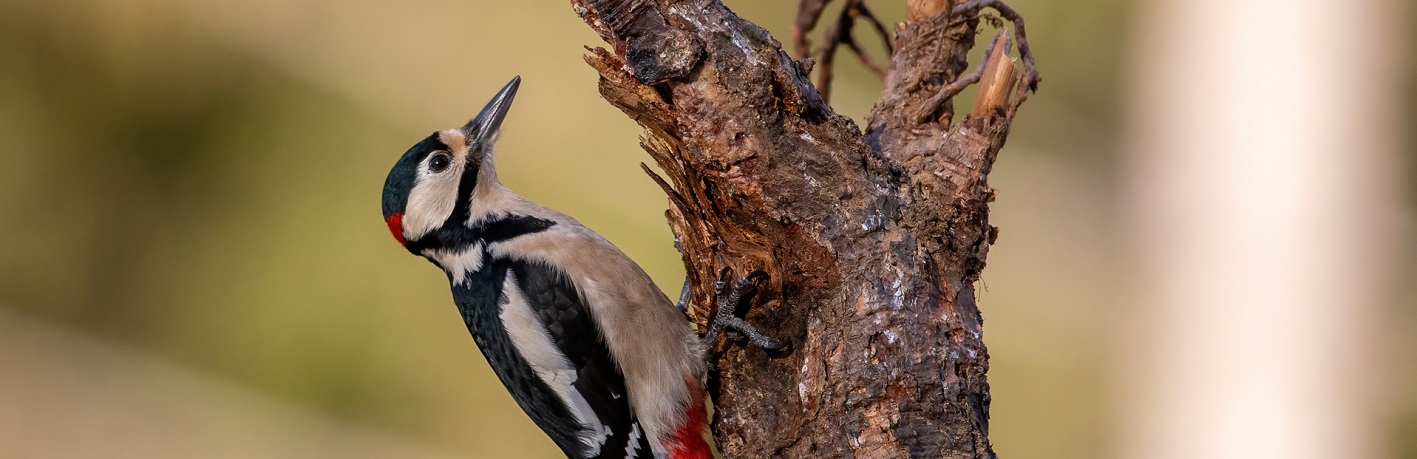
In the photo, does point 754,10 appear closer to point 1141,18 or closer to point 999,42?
point 1141,18

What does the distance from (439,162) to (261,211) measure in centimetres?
263

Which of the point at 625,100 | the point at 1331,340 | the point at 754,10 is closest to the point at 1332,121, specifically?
the point at 1331,340

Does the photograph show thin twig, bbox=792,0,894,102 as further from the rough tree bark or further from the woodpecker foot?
the woodpecker foot

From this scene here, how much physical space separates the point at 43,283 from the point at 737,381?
3.94m

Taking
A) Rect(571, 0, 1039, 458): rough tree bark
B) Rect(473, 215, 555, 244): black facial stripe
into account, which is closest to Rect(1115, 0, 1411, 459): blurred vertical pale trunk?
Rect(571, 0, 1039, 458): rough tree bark

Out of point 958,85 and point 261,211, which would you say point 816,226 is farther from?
point 261,211

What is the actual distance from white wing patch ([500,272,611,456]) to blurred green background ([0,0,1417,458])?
2.22 meters

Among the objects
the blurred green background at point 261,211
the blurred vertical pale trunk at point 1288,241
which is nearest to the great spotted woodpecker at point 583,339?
the blurred green background at point 261,211

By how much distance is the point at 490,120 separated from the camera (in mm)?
2615

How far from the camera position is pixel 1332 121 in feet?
15.8

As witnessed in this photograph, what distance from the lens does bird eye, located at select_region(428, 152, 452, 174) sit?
2.54 m

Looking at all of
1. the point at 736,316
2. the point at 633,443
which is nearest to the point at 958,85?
the point at 736,316

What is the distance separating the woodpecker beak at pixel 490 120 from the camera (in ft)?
8.55

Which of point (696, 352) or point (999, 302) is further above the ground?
point (999, 302)
